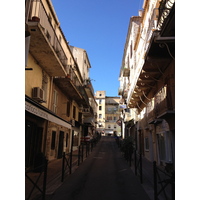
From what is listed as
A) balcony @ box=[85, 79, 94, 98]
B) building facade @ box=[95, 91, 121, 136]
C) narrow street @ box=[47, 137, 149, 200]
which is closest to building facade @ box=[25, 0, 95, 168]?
narrow street @ box=[47, 137, 149, 200]

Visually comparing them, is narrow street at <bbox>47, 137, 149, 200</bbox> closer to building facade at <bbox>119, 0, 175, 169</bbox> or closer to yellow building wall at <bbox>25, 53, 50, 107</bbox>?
building facade at <bbox>119, 0, 175, 169</bbox>

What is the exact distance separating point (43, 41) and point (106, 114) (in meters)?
62.1

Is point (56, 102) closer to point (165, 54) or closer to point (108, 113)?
point (165, 54)

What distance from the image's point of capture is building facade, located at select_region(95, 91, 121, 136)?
68.2 m

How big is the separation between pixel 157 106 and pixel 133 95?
5.66 meters

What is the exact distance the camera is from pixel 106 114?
69812 millimetres

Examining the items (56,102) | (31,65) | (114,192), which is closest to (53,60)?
(31,65)

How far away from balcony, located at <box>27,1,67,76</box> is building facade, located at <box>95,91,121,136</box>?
56503 millimetres

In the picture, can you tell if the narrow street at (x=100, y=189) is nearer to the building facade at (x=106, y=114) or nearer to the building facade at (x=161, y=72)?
the building facade at (x=161, y=72)

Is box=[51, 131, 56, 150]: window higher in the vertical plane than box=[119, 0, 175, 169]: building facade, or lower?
lower

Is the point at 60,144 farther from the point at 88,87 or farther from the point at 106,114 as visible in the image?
the point at 106,114

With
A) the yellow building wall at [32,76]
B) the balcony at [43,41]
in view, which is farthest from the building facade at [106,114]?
the yellow building wall at [32,76]

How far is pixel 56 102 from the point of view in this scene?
1454 centimetres

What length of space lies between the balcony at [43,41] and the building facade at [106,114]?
56.5 meters
